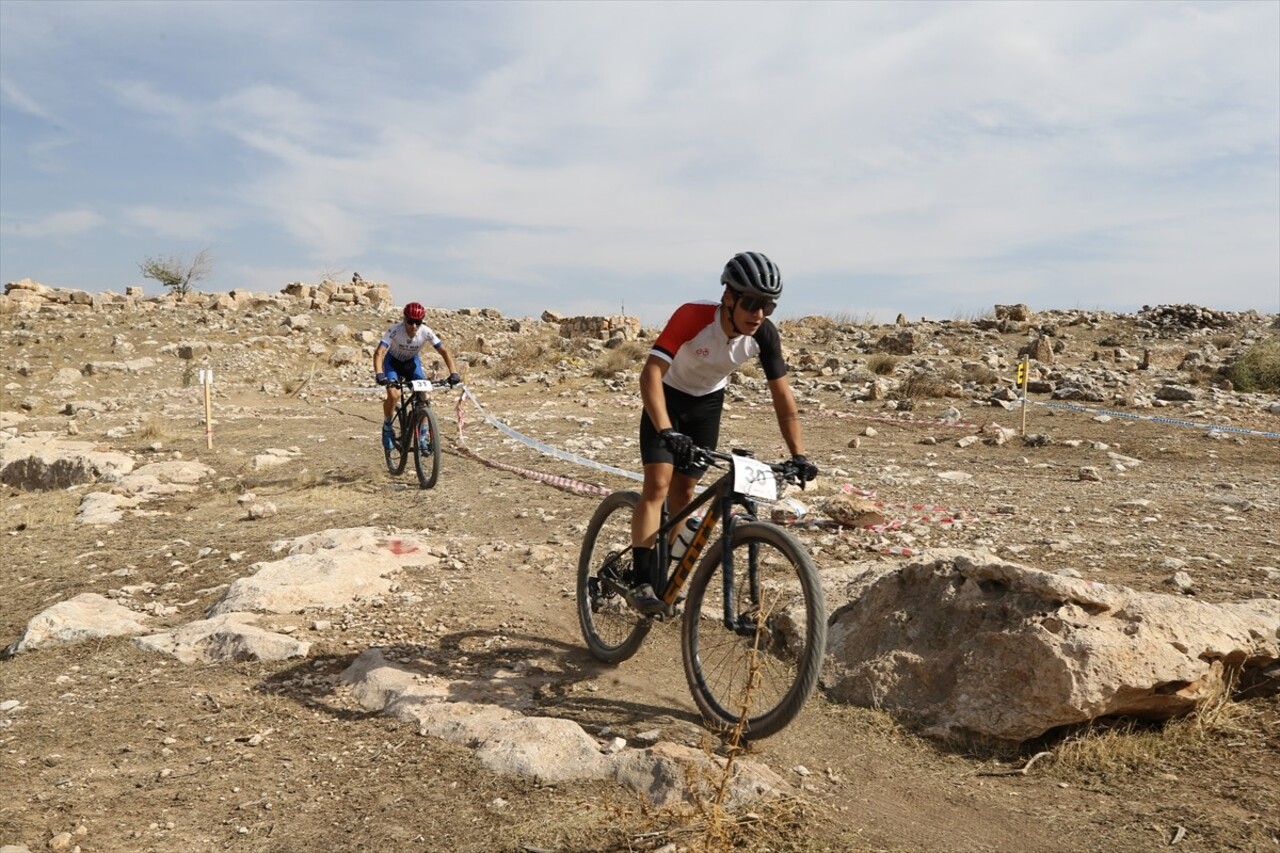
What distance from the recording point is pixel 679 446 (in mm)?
4137

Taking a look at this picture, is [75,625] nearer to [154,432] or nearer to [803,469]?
[803,469]

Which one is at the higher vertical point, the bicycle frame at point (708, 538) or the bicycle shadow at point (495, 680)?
the bicycle frame at point (708, 538)

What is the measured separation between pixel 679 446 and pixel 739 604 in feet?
2.35

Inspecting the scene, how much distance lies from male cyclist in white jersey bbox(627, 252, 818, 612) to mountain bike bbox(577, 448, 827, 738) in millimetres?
96

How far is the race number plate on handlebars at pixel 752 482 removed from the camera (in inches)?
155

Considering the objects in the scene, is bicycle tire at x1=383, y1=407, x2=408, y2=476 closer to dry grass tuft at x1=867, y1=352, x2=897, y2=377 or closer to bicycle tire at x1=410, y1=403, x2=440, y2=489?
bicycle tire at x1=410, y1=403, x2=440, y2=489

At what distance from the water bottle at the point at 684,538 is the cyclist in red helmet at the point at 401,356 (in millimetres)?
6152

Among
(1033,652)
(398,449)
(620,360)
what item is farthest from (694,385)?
(620,360)

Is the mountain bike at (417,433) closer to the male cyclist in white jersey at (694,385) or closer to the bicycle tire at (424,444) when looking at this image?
the bicycle tire at (424,444)

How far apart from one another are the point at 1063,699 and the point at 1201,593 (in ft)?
7.15

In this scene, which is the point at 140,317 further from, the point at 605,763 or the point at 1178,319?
the point at 1178,319

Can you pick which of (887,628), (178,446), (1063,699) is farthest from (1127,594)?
(178,446)

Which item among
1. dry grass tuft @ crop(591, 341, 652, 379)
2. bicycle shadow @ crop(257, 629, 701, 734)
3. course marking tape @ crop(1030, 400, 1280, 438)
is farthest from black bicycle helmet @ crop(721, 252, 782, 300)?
dry grass tuft @ crop(591, 341, 652, 379)

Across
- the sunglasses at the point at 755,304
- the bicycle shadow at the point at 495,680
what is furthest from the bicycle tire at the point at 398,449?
the sunglasses at the point at 755,304
